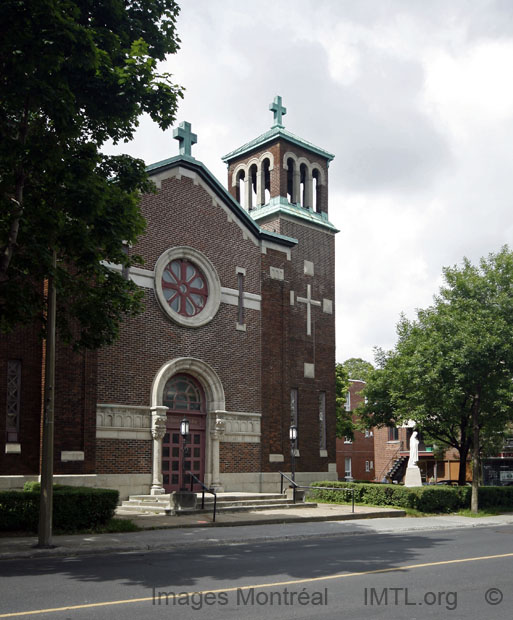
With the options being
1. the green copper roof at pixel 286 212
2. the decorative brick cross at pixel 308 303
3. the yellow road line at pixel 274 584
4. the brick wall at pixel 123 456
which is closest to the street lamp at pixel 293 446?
the decorative brick cross at pixel 308 303

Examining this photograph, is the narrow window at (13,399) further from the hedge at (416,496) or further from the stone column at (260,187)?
the stone column at (260,187)

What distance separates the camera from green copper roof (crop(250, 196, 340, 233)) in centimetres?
3042

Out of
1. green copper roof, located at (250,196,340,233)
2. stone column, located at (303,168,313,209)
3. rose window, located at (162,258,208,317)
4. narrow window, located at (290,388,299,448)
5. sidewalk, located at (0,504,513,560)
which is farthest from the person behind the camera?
stone column, located at (303,168,313,209)

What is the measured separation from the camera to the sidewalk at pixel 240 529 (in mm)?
14141

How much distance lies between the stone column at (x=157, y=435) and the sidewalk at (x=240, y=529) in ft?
Answer: 9.38

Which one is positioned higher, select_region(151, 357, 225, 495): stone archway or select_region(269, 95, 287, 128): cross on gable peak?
select_region(269, 95, 287, 128): cross on gable peak

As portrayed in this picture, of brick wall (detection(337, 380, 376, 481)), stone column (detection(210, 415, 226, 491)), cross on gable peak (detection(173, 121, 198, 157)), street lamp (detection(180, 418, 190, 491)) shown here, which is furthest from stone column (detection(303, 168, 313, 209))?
brick wall (detection(337, 380, 376, 481))

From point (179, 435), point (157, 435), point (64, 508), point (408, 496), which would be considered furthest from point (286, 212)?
point (64, 508)

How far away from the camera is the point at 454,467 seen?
52781 millimetres

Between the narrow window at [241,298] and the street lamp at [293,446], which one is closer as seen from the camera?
the street lamp at [293,446]

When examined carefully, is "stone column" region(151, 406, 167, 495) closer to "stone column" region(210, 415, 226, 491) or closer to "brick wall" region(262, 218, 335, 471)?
"stone column" region(210, 415, 226, 491)

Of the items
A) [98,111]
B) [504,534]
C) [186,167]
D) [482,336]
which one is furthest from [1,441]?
[482,336]

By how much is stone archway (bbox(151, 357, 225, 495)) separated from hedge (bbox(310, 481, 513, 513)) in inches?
199

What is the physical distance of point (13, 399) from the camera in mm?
20188
